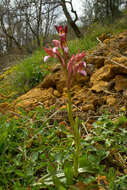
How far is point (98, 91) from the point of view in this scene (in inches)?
86.7

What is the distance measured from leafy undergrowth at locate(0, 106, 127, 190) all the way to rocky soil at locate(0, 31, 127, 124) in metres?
0.26

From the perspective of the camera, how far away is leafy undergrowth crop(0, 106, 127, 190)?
99 centimetres

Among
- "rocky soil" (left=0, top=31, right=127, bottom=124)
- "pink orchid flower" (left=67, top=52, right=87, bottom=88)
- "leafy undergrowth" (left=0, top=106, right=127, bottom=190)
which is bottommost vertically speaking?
"leafy undergrowth" (left=0, top=106, right=127, bottom=190)

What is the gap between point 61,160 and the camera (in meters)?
1.18

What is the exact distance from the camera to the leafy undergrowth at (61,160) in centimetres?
99

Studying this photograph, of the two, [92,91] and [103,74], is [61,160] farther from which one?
[103,74]

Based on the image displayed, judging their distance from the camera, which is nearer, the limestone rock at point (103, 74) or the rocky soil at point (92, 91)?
the rocky soil at point (92, 91)

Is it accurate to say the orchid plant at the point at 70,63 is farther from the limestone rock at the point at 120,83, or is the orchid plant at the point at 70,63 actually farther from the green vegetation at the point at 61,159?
the limestone rock at the point at 120,83

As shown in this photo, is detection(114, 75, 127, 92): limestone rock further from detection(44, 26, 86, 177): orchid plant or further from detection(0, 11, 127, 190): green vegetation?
detection(44, 26, 86, 177): orchid plant

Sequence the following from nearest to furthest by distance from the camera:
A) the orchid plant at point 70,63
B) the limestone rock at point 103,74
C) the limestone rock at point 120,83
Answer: the orchid plant at point 70,63
the limestone rock at point 120,83
the limestone rock at point 103,74

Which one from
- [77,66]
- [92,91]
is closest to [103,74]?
[92,91]

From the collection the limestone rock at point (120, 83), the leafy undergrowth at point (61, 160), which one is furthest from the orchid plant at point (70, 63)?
the limestone rock at point (120, 83)

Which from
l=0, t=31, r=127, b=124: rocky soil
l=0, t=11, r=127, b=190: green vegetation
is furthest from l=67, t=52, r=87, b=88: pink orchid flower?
l=0, t=31, r=127, b=124: rocky soil

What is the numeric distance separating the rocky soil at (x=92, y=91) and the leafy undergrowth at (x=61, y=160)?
26 cm
